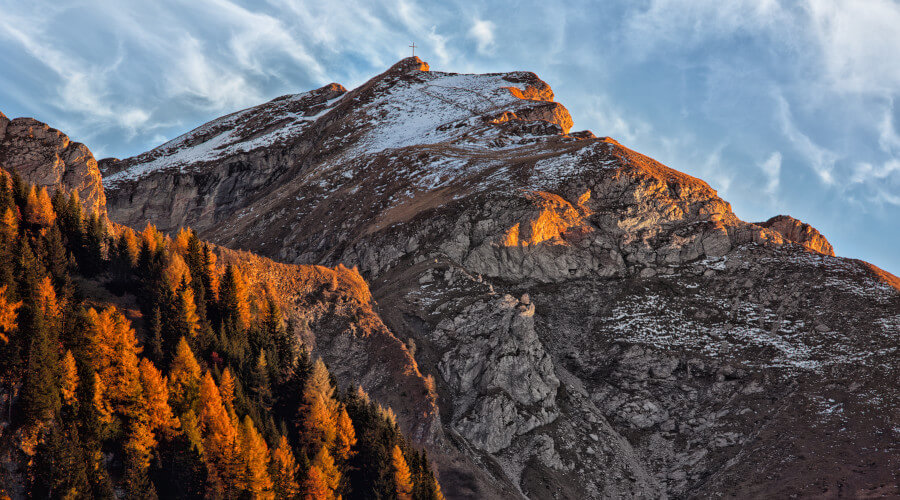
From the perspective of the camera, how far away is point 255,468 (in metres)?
52.8

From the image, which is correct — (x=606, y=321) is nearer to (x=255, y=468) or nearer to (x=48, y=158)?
(x=255, y=468)

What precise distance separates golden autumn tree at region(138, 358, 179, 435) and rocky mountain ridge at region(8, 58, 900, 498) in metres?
24.0

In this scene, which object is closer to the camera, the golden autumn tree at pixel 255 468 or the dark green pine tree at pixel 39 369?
the dark green pine tree at pixel 39 369

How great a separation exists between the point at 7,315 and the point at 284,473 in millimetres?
25559

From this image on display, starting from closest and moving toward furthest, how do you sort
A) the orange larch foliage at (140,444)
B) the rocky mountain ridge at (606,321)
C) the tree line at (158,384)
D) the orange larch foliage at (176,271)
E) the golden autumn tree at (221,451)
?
the tree line at (158,384) → the orange larch foliage at (140,444) → the golden autumn tree at (221,451) → the orange larch foliage at (176,271) → the rocky mountain ridge at (606,321)

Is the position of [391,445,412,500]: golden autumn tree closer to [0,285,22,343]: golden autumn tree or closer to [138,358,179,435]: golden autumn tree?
[138,358,179,435]: golden autumn tree

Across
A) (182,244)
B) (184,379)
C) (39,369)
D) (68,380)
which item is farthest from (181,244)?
(39,369)

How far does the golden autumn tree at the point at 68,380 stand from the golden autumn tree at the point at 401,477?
26.8 m

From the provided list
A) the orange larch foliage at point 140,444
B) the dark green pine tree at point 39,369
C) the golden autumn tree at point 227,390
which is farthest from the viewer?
the golden autumn tree at point 227,390

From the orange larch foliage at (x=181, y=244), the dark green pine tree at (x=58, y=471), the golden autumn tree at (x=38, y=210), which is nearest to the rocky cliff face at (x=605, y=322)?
the orange larch foliage at (x=181, y=244)

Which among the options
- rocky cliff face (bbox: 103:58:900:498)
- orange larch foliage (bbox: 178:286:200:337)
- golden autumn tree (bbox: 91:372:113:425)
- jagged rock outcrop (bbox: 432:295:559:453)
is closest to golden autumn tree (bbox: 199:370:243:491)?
golden autumn tree (bbox: 91:372:113:425)

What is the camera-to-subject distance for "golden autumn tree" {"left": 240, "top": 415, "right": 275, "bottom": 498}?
52719mm

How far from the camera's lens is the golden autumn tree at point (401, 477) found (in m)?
59.5

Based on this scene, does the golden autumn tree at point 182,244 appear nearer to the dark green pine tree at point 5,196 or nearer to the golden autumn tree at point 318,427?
the dark green pine tree at point 5,196
